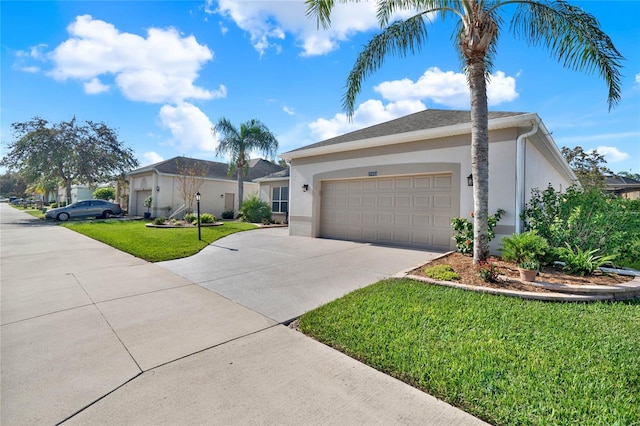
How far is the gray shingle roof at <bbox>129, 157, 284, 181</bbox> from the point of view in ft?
73.0

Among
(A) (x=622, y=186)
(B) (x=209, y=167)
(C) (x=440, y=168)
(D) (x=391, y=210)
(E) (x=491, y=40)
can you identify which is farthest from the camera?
(B) (x=209, y=167)

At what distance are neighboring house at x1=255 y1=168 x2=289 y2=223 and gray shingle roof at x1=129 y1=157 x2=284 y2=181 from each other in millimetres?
6429

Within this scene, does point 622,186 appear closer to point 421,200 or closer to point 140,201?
point 421,200

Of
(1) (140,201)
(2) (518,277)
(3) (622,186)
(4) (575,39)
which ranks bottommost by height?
(2) (518,277)

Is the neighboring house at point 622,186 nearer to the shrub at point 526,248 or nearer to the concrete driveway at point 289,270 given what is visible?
the shrub at point 526,248

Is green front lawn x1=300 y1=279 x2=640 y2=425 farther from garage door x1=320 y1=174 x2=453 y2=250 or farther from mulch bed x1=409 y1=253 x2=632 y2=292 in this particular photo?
garage door x1=320 y1=174 x2=453 y2=250

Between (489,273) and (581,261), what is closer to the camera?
(489,273)

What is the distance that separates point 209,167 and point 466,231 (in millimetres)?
23424

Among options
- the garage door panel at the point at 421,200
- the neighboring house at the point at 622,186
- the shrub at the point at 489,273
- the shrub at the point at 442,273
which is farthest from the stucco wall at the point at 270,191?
the neighboring house at the point at 622,186

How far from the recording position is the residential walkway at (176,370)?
7.09 ft

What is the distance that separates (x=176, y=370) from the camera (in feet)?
8.98

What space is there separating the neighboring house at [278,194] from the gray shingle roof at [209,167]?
643 centimetres

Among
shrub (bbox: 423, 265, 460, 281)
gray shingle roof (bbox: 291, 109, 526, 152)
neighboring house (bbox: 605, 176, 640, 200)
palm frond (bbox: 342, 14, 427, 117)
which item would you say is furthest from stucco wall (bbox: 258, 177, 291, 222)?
neighboring house (bbox: 605, 176, 640, 200)

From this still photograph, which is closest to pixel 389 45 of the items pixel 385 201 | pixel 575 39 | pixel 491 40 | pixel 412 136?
pixel 491 40
